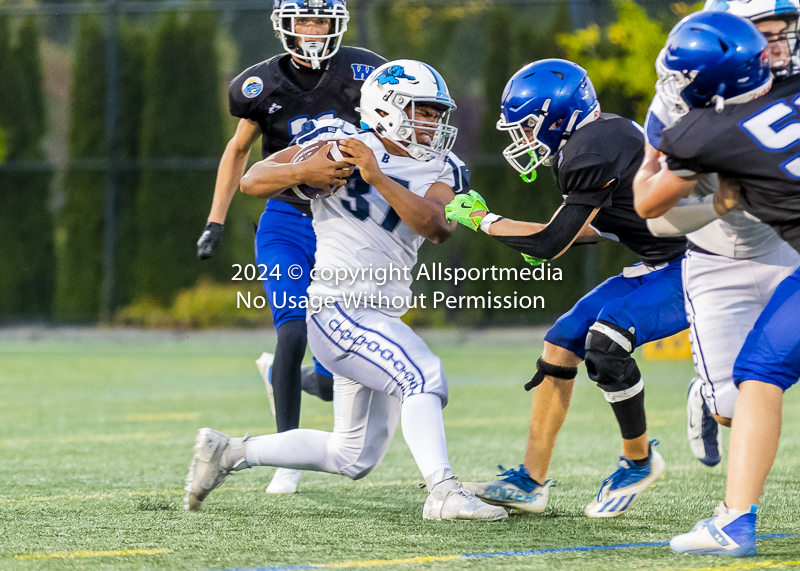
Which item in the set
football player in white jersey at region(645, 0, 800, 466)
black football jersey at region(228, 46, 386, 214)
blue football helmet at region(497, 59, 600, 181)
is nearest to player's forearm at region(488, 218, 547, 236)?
blue football helmet at region(497, 59, 600, 181)

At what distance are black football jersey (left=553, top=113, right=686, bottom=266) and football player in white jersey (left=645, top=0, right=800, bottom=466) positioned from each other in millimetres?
262

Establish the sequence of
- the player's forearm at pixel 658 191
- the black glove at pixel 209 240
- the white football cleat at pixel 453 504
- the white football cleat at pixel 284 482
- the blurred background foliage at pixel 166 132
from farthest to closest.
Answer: the blurred background foliage at pixel 166 132 < the black glove at pixel 209 240 < the white football cleat at pixel 284 482 < the white football cleat at pixel 453 504 < the player's forearm at pixel 658 191

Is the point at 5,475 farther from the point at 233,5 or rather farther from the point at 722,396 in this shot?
the point at 233,5

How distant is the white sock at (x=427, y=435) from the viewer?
358cm

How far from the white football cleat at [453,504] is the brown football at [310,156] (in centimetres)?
112

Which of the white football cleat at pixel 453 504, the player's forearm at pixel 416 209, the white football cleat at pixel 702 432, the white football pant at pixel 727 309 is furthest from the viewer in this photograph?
the white football cleat at pixel 702 432

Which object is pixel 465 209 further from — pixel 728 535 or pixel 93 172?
pixel 93 172

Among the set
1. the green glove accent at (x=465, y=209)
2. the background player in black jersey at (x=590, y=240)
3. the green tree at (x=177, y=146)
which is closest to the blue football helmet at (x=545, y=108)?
the background player in black jersey at (x=590, y=240)

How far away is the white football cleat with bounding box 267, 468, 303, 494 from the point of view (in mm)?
4531

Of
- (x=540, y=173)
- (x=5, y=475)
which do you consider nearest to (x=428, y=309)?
(x=540, y=173)

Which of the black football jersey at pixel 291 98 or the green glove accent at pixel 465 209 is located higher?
the black football jersey at pixel 291 98

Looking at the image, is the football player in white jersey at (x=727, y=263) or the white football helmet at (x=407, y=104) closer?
the football player in white jersey at (x=727, y=263)

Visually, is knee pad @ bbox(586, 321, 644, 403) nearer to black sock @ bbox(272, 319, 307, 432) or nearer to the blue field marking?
the blue field marking

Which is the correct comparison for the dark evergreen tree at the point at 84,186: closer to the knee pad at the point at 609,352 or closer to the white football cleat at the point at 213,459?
the white football cleat at the point at 213,459
